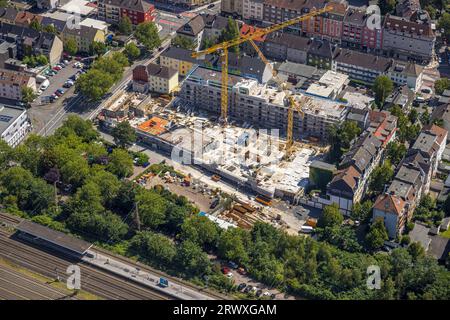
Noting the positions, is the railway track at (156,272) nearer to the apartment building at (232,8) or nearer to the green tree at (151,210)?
the green tree at (151,210)

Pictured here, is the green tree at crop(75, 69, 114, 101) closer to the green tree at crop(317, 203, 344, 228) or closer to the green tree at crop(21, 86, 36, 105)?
the green tree at crop(21, 86, 36, 105)


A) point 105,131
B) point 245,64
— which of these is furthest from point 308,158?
point 105,131

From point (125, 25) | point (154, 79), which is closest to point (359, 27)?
point (154, 79)

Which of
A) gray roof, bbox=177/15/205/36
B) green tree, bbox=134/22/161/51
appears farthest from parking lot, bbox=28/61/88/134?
gray roof, bbox=177/15/205/36

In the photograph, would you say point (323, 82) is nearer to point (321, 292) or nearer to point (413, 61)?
point (413, 61)

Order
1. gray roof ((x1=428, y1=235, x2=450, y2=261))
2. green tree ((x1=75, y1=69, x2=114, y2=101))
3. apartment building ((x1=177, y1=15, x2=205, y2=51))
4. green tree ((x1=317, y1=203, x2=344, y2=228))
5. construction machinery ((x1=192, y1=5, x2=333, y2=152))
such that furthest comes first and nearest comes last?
apartment building ((x1=177, y1=15, x2=205, y2=51)), green tree ((x1=75, y1=69, x2=114, y2=101)), construction machinery ((x1=192, y1=5, x2=333, y2=152)), green tree ((x1=317, y1=203, x2=344, y2=228)), gray roof ((x1=428, y1=235, x2=450, y2=261))

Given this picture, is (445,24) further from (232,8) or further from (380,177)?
(380,177)
